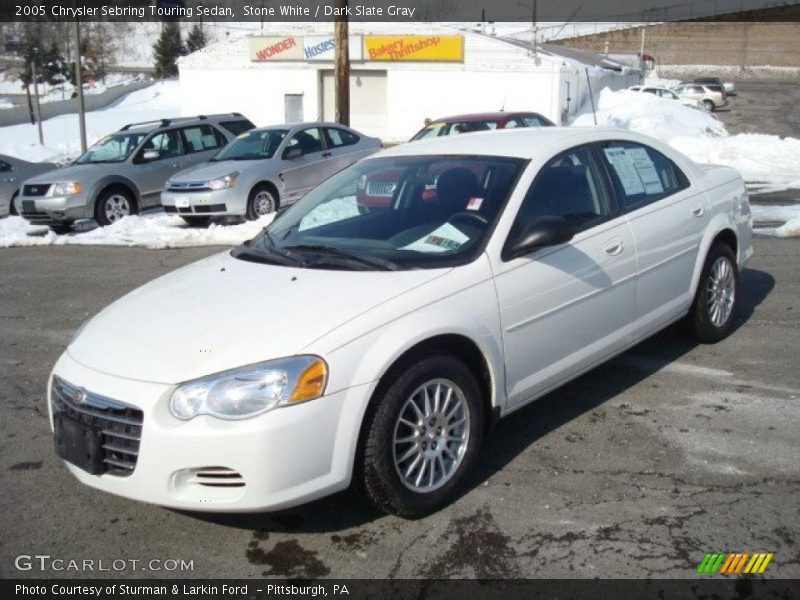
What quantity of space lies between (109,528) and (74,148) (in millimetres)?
35330

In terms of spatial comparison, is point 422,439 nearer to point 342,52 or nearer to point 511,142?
point 511,142

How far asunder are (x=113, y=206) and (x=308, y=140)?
11.0ft

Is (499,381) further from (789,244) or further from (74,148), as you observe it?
(74,148)

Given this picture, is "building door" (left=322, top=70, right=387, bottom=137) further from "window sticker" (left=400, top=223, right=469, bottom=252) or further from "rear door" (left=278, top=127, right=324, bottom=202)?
"window sticker" (left=400, top=223, right=469, bottom=252)

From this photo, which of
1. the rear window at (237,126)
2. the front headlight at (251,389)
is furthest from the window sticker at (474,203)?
the rear window at (237,126)

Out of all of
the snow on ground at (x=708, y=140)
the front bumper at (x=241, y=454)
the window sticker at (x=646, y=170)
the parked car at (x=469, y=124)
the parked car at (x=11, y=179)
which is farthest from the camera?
the snow on ground at (x=708, y=140)

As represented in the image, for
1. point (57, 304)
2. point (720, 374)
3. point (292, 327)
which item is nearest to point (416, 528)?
point (292, 327)

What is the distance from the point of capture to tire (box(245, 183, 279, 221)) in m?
13.0

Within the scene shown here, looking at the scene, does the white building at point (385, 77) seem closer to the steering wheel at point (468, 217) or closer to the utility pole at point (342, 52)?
the utility pole at point (342, 52)

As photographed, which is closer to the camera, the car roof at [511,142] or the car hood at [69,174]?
the car roof at [511,142]

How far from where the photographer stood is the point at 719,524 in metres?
3.62

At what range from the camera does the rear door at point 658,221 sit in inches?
197

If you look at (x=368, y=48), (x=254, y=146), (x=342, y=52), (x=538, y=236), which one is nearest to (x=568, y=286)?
(x=538, y=236)

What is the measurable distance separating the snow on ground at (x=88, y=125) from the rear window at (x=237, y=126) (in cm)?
1775
